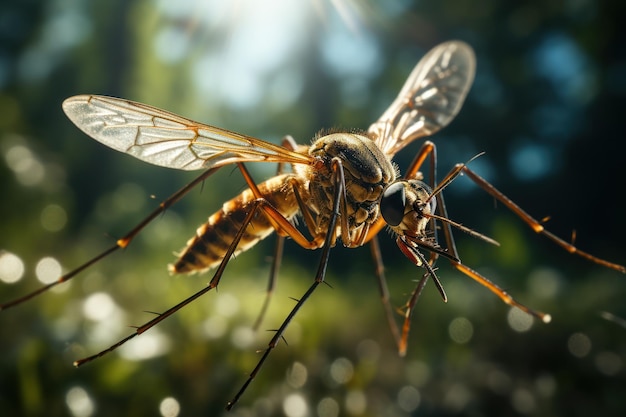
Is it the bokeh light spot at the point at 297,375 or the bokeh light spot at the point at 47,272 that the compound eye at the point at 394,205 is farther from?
the bokeh light spot at the point at 47,272

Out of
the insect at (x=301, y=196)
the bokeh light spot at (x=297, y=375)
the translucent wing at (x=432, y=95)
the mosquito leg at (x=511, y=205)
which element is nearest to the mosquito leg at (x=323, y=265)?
the insect at (x=301, y=196)

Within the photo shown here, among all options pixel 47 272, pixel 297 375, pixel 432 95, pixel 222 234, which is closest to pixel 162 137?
pixel 222 234

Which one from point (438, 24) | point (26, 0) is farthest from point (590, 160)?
point (26, 0)

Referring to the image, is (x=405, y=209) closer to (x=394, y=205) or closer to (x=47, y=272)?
(x=394, y=205)

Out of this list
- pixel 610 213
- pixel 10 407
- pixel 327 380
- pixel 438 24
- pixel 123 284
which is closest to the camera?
pixel 10 407

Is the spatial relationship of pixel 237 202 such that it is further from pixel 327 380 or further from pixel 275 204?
pixel 327 380
